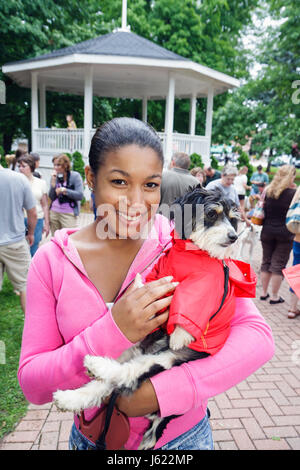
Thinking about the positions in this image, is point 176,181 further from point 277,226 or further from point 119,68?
point 119,68

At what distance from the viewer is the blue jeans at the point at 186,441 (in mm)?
1422

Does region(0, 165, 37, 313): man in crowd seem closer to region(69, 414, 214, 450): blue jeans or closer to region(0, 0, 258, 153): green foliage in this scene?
region(69, 414, 214, 450): blue jeans

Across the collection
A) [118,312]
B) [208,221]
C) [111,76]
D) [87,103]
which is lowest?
[118,312]

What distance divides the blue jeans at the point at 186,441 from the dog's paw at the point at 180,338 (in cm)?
37

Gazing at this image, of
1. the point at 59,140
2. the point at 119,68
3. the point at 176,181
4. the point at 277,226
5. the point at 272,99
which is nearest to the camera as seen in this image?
the point at 176,181

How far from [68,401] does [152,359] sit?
0.38 m

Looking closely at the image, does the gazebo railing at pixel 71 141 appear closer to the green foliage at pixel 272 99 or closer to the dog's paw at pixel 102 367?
the green foliage at pixel 272 99

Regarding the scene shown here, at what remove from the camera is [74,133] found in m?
16.5

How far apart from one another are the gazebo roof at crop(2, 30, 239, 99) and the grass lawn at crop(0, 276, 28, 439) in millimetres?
11671

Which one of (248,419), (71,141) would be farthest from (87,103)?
(248,419)

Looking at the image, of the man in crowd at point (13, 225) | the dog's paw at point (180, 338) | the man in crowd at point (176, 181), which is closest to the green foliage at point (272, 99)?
the man in crowd at point (176, 181)

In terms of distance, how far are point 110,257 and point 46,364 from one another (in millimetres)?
503

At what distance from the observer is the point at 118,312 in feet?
3.92

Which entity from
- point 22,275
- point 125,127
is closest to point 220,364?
point 125,127
